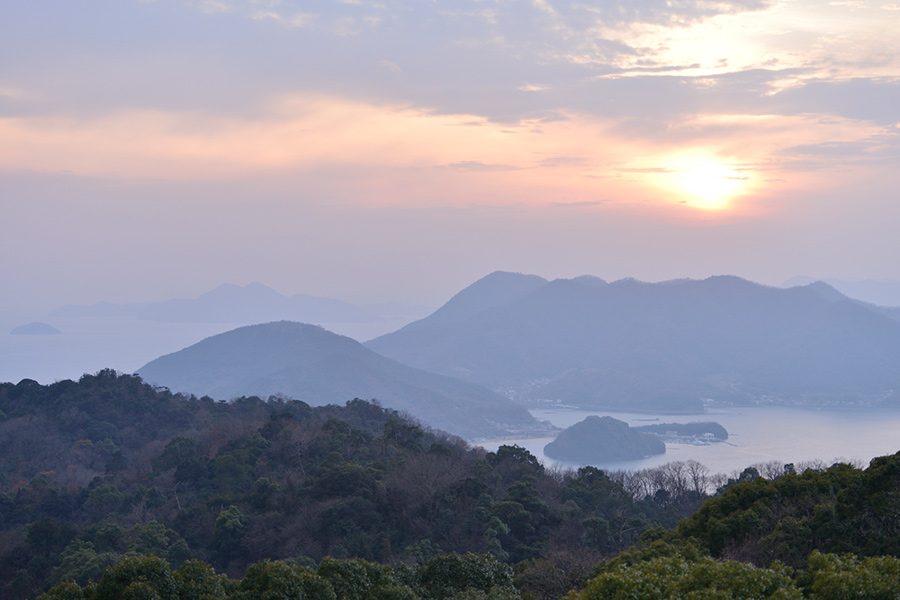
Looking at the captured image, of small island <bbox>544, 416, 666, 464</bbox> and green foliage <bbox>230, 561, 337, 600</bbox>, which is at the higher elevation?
green foliage <bbox>230, 561, 337, 600</bbox>

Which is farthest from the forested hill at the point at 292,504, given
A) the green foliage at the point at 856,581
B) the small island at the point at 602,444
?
the small island at the point at 602,444

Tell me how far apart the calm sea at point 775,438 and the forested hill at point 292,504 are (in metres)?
37.6

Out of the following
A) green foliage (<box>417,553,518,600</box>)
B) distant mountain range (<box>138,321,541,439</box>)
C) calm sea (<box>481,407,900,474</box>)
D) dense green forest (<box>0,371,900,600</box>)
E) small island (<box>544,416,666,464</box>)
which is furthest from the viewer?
distant mountain range (<box>138,321,541,439</box>)

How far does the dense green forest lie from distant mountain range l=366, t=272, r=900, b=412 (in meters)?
89.6

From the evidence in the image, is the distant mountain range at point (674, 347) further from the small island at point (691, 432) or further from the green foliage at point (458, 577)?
the green foliage at point (458, 577)

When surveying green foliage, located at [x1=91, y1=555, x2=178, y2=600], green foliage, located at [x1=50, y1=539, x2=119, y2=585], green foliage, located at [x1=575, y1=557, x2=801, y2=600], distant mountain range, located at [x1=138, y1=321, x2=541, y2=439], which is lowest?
green foliage, located at [x1=50, y1=539, x2=119, y2=585]

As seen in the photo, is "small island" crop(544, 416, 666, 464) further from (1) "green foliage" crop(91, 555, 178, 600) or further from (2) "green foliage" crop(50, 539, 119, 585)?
(1) "green foliage" crop(91, 555, 178, 600)

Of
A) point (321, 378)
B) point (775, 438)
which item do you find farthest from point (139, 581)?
point (321, 378)

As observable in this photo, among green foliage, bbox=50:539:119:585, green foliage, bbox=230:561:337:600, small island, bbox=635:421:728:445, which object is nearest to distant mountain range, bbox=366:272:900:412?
small island, bbox=635:421:728:445

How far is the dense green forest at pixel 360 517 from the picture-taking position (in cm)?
1009

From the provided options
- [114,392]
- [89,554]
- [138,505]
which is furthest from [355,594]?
[114,392]

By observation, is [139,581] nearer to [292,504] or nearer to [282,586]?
[282,586]

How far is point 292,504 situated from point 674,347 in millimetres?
142491

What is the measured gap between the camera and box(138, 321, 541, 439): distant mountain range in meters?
107
